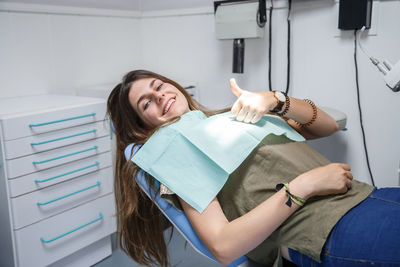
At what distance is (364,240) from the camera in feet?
3.03

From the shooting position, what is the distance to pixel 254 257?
1.08 meters

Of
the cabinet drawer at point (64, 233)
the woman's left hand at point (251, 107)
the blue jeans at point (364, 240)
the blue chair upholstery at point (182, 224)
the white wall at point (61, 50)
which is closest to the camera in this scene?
the blue jeans at point (364, 240)

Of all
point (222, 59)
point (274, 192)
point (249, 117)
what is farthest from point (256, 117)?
point (222, 59)

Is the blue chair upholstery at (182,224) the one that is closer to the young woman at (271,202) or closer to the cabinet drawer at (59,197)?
the young woman at (271,202)


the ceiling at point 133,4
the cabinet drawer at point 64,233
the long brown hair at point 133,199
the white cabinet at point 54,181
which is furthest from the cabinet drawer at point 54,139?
the ceiling at point 133,4

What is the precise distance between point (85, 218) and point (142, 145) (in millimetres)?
908

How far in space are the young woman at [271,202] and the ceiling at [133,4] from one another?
1178mm

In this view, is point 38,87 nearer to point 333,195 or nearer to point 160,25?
point 160,25

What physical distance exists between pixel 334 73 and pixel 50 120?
57.1 inches

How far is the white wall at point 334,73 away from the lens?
1819mm

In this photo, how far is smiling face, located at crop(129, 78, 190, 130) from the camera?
1304 mm

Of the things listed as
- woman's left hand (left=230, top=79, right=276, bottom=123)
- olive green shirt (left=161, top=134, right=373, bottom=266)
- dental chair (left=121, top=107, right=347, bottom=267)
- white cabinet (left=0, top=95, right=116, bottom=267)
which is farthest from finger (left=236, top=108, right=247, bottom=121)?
white cabinet (left=0, top=95, right=116, bottom=267)

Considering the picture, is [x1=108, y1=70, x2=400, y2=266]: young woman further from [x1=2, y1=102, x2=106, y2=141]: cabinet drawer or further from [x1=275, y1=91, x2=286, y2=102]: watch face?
[x1=2, y1=102, x2=106, y2=141]: cabinet drawer

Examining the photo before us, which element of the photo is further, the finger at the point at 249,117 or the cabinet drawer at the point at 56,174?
the cabinet drawer at the point at 56,174
